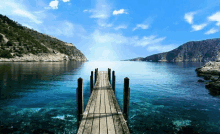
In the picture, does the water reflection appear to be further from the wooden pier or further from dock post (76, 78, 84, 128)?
the wooden pier

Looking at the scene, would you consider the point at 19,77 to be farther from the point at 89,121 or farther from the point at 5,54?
the point at 5,54

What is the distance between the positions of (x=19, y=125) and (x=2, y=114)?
2945 mm

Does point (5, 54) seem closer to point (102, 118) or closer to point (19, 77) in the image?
point (19, 77)

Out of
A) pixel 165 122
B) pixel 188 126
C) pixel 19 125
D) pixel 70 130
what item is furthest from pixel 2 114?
pixel 188 126

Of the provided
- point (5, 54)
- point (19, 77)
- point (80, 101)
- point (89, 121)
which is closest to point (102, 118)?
point (89, 121)

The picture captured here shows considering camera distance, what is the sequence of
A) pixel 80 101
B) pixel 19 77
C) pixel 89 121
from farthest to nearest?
pixel 19 77, pixel 80 101, pixel 89 121

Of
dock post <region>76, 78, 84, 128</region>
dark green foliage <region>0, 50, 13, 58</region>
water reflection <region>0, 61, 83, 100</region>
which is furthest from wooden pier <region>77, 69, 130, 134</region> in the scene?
dark green foliage <region>0, 50, 13, 58</region>

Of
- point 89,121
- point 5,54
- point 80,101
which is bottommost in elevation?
point 89,121

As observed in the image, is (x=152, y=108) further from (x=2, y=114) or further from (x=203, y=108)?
(x=2, y=114)

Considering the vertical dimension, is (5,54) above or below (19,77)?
above

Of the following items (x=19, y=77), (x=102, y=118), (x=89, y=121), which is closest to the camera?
(x=89, y=121)

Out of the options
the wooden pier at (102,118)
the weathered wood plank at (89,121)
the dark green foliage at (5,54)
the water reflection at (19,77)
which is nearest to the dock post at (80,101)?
the wooden pier at (102,118)

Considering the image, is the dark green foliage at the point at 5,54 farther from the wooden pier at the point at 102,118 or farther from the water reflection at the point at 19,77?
the wooden pier at the point at 102,118

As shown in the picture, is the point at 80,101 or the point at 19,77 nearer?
the point at 80,101
